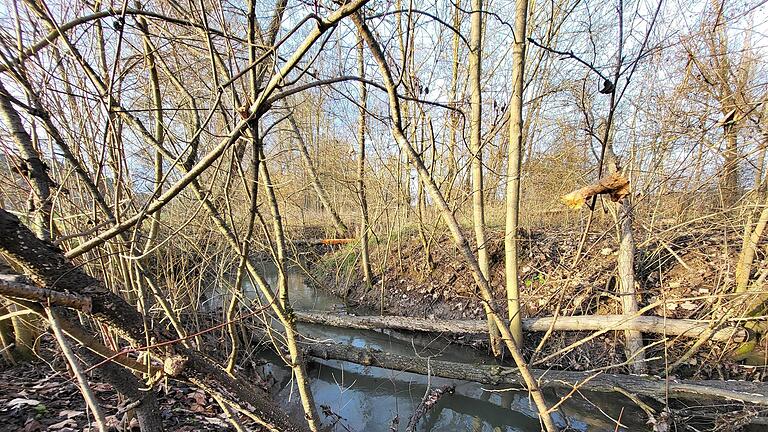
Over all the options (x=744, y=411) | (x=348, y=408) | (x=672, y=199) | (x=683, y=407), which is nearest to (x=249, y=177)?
(x=348, y=408)

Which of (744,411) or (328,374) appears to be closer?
(744,411)

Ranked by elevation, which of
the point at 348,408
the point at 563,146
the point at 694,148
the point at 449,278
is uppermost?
the point at 563,146

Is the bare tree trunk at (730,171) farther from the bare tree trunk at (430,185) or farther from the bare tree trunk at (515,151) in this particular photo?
the bare tree trunk at (430,185)

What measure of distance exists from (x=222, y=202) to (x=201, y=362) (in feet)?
5.59

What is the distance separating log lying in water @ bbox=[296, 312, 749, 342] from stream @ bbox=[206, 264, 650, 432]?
410 mm

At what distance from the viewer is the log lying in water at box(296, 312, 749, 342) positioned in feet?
11.1

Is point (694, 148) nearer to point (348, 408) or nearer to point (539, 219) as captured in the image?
point (539, 219)

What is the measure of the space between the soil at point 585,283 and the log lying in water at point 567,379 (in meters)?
0.41

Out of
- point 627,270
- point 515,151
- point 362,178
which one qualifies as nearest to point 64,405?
point 515,151

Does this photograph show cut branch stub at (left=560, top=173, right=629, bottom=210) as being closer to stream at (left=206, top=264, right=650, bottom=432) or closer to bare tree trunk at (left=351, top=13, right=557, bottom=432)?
bare tree trunk at (left=351, top=13, right=557, bottom=432)

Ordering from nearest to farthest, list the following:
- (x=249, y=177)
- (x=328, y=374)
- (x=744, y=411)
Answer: (x=249, y=177), (x=744, y=411), (x=328, y=374)

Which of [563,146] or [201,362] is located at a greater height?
[563,146]

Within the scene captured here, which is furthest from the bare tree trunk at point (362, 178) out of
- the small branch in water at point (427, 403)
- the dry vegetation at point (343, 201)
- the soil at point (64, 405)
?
the soil at point (64, 405)

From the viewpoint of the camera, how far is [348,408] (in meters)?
3.65
